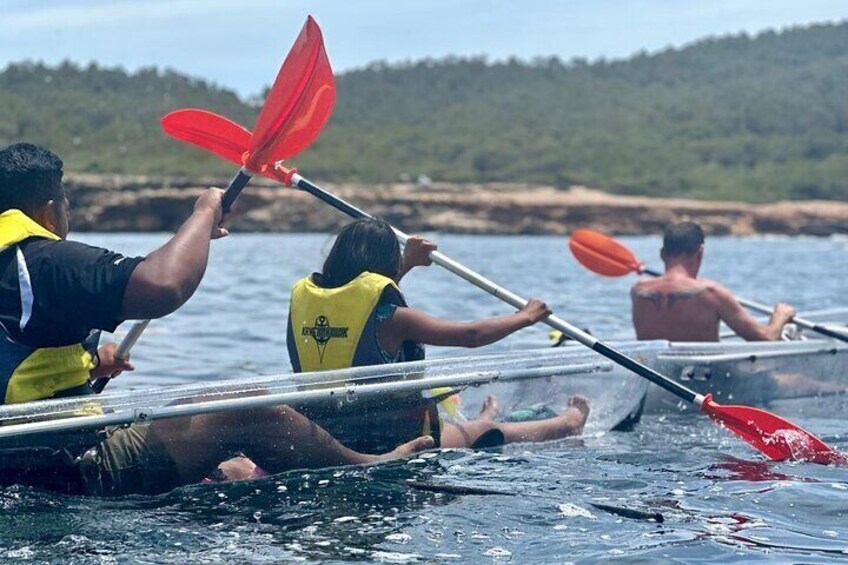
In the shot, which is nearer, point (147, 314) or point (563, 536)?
point (147, 314)

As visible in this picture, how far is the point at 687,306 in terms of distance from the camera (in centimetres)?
838

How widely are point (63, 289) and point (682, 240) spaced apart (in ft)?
16.9

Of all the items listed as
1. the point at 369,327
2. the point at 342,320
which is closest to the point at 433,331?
the point at 369,327

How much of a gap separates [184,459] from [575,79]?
3436 inches

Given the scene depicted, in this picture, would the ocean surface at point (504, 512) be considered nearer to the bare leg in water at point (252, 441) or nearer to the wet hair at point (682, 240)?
the bare leg in water at point (252, 441)

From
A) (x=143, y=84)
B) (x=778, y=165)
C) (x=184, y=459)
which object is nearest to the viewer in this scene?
(x=184, y=459)

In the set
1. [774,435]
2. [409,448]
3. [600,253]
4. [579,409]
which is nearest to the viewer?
[409,448]

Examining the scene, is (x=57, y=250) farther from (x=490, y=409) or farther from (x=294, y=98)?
(x=490, y=409)

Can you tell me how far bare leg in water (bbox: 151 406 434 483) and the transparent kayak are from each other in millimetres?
81

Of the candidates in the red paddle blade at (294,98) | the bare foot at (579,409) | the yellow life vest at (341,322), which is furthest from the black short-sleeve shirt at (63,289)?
the bare foot at (579,409)

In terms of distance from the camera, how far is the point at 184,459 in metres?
4.90

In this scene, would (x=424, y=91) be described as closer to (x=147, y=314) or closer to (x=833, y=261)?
(x=833, y=261)

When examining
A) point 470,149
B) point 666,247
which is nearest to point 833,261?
point 666,247

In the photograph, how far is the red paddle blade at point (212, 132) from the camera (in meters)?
5.85
